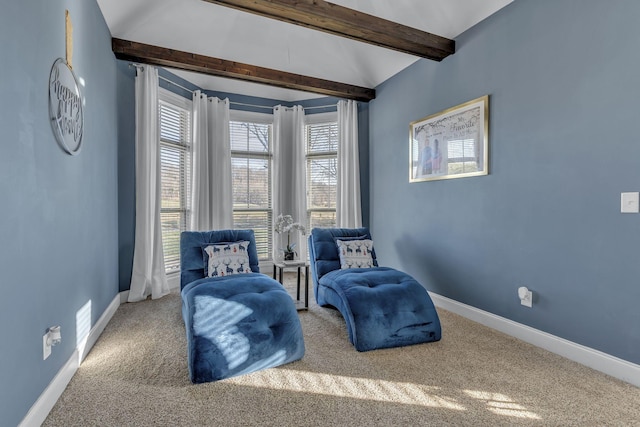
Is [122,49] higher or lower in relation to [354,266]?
higher

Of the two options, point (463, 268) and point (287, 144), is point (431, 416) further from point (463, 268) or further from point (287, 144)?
point (287, 144)

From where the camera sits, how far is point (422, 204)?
12.3ft

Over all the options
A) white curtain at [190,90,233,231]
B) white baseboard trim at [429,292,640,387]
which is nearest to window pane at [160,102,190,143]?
white curtain at [190,90,233,231]

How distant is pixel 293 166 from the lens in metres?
5.09

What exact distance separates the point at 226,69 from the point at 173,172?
1504 millimetres

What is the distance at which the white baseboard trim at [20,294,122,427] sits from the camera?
4.96 feet

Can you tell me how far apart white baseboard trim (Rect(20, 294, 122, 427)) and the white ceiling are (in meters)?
2.89

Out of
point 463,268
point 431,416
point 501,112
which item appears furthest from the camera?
point 463,268

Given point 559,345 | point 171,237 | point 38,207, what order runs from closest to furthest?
point 38,207 < point 559,345 < point 171,237

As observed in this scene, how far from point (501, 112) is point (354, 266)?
199 cm

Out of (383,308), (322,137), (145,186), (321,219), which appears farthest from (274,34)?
(383,308)

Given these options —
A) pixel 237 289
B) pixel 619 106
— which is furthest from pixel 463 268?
pixel 237 289

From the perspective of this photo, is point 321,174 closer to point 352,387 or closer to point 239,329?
point 239,329

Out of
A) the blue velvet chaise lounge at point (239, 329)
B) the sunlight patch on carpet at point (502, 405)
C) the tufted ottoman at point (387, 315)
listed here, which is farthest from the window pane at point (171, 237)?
the sunlight patch on carpet at point (502, 405)
